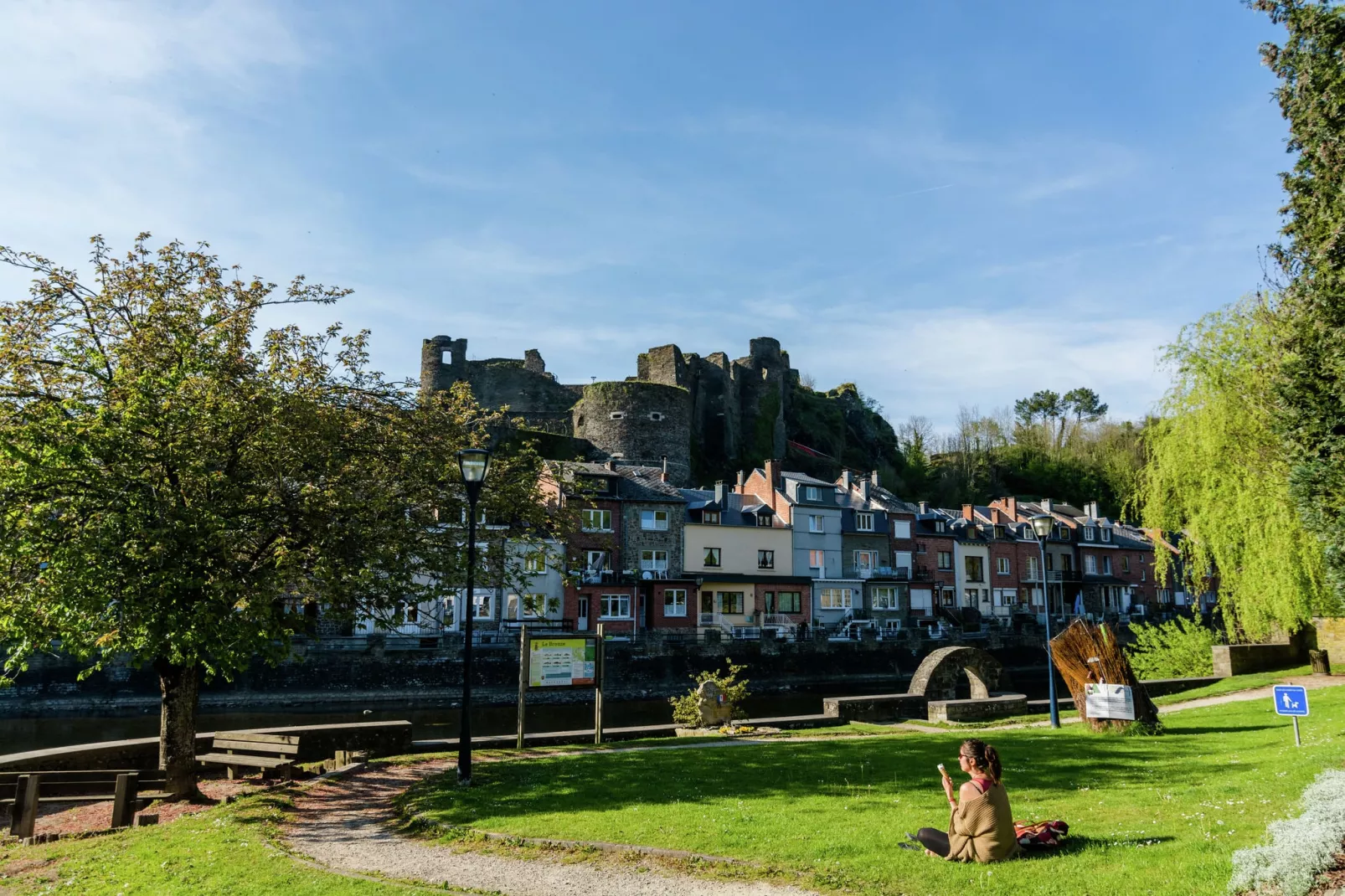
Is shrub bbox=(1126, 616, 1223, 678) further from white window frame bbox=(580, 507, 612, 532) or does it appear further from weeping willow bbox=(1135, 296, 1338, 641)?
white window frame bbox=(580, 507, 612, 532)

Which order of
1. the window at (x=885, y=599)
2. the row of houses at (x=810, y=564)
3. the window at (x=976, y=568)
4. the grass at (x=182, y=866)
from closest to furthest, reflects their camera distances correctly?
the grass at (x=182, y=866) < the row of houses at (x=810, y=564) < the window at (x=885, y=599) < the window at (x=976, y=568)

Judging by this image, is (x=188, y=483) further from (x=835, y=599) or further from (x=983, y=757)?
(x=835, y=599)

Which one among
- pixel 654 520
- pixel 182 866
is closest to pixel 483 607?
pixel 654 520

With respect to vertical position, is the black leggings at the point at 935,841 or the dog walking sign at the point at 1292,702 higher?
the dog walking sign at the point at 1292,702

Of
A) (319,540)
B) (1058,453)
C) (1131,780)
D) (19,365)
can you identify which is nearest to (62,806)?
(319,540)

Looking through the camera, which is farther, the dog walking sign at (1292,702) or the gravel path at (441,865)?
the dog walking sign at (1292,702)

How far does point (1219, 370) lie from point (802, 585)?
32618 mm

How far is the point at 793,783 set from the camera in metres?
11.8

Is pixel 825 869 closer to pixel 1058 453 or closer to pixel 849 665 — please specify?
pixel 849 665

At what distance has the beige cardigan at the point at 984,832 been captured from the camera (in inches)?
289

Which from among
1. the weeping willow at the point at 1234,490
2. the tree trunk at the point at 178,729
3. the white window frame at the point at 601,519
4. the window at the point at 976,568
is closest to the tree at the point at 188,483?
the tree trunk at the point at 178,729

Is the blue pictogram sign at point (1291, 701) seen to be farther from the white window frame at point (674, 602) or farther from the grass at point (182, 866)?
the white window frame at point (674, 602)

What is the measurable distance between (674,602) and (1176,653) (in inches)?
1060

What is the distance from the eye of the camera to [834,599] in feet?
192
